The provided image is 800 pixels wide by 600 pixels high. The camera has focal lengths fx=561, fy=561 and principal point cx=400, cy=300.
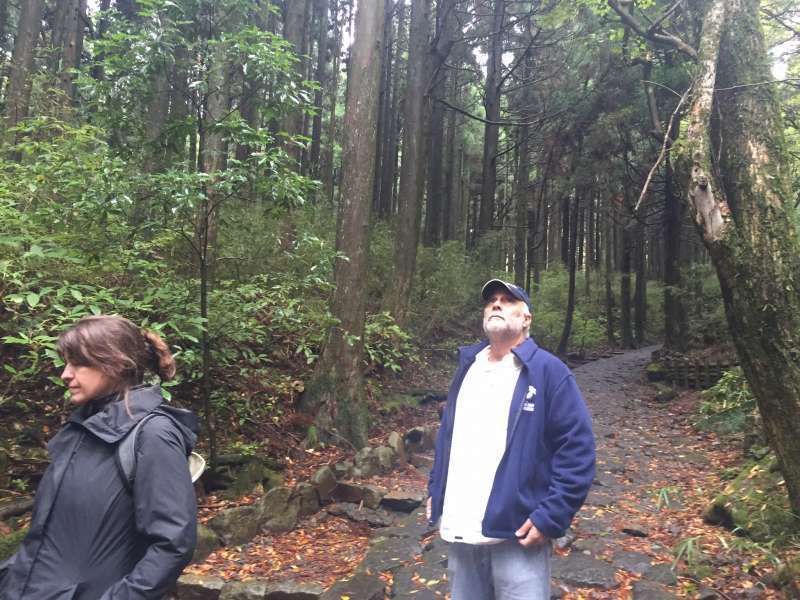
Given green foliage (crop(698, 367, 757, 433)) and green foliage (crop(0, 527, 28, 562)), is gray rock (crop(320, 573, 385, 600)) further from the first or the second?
green foliage (crop(698, 367, 757, 433))

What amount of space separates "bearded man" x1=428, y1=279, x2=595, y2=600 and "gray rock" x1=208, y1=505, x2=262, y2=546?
9.95 feet

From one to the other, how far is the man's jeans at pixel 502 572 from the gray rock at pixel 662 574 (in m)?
2.39

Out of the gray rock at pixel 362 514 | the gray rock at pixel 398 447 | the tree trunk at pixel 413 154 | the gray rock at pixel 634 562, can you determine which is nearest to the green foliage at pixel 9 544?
the gray rock at pixel 362 514

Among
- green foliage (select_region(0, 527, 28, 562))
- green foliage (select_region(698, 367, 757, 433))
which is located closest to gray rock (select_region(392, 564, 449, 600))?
green foliage (select_region(0, 527, 28, 562))

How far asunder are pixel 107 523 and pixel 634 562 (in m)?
4.22

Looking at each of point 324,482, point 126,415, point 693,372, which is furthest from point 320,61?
point 126,415

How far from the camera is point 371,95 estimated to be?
26.3 feet

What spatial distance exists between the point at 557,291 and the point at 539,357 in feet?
77.5

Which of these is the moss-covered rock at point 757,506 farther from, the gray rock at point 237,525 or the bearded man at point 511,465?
the gray rock at point 237,525

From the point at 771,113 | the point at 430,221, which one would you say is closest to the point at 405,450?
the point at 771,113

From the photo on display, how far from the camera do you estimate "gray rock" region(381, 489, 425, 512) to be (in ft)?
19.6

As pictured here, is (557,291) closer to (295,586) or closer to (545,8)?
(545,8)

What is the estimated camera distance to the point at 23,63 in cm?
1035

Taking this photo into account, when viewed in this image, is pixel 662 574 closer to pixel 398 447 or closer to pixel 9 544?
pixel 398 447
